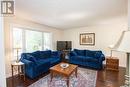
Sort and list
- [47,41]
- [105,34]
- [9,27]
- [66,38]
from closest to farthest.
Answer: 1. [9,27]
2. [105,34]
3. [47,41]
4. [66,38]

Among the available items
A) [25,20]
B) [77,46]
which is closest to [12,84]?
[25,20]

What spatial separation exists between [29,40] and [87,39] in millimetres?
3184

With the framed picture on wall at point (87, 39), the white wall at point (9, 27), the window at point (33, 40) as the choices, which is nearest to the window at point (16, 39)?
the white wall at point (9, 27)

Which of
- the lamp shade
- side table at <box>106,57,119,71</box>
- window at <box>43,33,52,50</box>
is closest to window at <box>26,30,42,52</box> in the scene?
window at <box>43,33,52,50</box>

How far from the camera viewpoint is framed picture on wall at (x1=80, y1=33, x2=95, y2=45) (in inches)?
245

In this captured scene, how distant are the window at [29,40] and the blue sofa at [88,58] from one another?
1.53 m

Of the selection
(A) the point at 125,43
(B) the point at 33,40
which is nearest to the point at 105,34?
(B) the point at 33,40

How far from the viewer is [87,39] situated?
20.9 feet

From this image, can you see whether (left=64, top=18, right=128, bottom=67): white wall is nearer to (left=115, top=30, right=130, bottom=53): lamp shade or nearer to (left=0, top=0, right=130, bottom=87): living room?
(left=0, top=0, right=130, bottom=87): living room

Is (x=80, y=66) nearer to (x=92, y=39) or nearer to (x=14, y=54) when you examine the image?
(x=92, y=39)

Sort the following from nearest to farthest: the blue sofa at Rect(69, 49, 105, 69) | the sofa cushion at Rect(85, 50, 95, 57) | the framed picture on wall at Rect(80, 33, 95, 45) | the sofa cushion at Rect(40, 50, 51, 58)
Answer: the blue sofa at Rect(69, 49, 105, 69)
the sofa cushion at Rect(40, 50, 51, 58)
the sofa cushion at Rect(85, 50, 95, 57)
the framed picture on wall at Rect(80, 33, 95, 45)

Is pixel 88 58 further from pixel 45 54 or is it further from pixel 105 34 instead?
pixel 45 54

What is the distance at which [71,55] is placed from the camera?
593 centimetres

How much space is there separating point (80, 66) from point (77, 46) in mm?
1630
